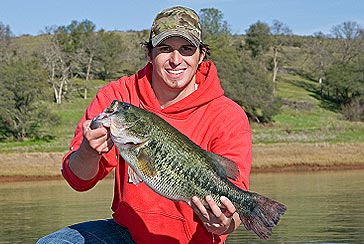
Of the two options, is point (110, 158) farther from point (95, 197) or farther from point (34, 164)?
point (34, 164)

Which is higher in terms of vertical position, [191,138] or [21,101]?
[191,138]

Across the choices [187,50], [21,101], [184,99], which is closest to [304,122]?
[21,101]

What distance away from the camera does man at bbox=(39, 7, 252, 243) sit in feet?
18.6

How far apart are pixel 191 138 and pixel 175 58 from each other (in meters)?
0.73

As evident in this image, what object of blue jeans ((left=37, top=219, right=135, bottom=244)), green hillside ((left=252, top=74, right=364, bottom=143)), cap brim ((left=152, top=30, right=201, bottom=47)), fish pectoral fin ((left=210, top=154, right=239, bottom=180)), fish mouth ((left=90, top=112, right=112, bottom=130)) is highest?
cap brim ((left=152, top=30, right=201, bottom=47))

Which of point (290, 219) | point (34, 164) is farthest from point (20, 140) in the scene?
point (290, 219)

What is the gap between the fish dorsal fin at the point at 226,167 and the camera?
5.16 metres

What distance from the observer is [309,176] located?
3519 cm

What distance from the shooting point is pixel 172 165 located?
4.90m

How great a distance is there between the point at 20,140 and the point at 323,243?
132ft

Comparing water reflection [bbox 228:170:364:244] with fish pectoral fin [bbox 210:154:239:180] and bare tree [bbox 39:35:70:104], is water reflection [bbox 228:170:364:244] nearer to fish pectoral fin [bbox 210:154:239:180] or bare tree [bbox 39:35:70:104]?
fish pectoral fin [bbox 210:154:239:180]

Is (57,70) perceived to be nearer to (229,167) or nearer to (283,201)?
(283,201)

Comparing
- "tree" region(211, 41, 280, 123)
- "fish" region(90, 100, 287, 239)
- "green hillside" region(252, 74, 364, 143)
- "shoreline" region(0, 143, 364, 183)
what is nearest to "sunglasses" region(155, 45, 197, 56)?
"fish" region(90, 100, 287, 239)

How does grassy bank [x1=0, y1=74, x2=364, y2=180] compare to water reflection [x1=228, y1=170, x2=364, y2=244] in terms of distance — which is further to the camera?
grassy bank [x1=0, y1=74, x2=364, y2=180]
